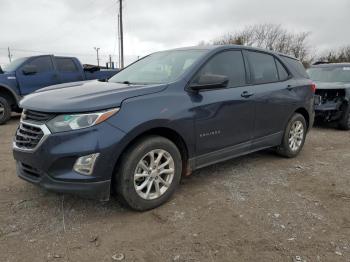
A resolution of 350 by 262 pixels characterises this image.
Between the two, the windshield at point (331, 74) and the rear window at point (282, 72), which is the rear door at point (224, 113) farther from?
the windshield at point (331, 74)

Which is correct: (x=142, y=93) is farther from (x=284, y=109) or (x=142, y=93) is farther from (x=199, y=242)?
(x=284, y=109)

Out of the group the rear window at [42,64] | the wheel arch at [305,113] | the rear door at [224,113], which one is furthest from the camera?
the rear window at [42,64]

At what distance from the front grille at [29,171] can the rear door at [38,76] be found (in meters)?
6.61

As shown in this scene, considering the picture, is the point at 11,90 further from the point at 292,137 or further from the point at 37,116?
the point at 292,137

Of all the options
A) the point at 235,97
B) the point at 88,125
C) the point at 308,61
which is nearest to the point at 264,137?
the point at 235,97

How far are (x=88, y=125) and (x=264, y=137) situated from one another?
108 inches

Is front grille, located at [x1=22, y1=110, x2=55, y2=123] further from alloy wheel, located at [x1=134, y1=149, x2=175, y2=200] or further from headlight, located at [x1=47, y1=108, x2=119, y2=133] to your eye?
alloy wheel, located at [x1=134, y1=149, x2=175, y2=200]

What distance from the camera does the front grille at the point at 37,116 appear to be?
3.02 m

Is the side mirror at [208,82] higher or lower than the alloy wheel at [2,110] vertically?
higher

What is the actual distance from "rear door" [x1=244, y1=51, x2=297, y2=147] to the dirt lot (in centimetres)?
67

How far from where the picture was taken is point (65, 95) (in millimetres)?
3277

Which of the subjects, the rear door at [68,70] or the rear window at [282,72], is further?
the rear door at [68,70]

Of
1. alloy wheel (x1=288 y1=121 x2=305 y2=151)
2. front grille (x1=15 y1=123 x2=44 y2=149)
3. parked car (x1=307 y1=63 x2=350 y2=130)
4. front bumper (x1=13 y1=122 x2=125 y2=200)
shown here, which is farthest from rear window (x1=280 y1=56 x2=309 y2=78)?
front grille (x1=15 y1=123 x2=44 y2=149)

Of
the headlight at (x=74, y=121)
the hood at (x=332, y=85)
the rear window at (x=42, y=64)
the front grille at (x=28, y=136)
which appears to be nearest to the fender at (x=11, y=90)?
the rear window at (x=42, y=64)
